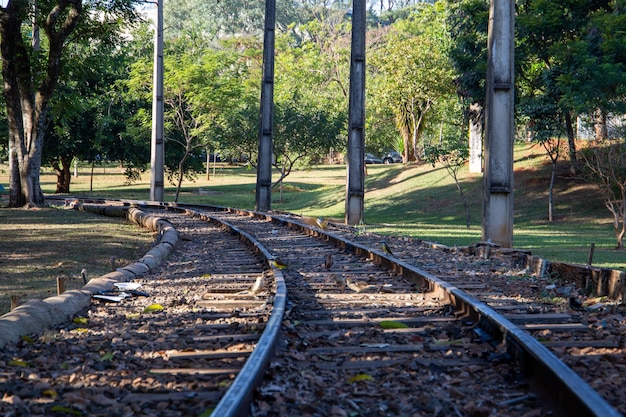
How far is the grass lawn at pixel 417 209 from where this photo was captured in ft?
55.8

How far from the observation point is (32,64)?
2748 centimetres

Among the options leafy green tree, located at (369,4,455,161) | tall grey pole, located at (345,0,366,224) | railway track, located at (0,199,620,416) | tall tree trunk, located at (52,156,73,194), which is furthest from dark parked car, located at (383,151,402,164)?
railway track, located at (0,199,620,416)

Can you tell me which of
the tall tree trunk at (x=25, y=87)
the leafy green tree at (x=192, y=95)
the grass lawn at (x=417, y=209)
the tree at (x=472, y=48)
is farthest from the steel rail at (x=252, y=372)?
the leafy green tree at (x=192, y=95)

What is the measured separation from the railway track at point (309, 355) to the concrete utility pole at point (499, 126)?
4.54 metres

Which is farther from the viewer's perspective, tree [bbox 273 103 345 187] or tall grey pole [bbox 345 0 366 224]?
tree [bbox 273 103 345 187]

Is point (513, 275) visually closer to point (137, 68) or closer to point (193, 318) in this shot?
point (193, 318)

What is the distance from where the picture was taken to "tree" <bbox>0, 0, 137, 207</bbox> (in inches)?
1037

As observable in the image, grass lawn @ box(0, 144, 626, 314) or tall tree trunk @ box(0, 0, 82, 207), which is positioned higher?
tall tree trunk @ box(0, 0, 82, 207)

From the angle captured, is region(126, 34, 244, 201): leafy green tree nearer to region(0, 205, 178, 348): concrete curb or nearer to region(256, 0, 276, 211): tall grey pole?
region(256, 0, 276, 211): tall grey pole

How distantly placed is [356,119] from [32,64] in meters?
12.0

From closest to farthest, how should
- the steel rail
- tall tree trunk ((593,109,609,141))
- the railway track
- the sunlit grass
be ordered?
1. the steel rail
2. the railway track
3. the sunlit grass
4. tall tree trunk ((593,109,609,141))

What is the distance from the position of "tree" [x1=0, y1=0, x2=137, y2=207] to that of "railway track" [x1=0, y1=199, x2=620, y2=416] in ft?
61.7

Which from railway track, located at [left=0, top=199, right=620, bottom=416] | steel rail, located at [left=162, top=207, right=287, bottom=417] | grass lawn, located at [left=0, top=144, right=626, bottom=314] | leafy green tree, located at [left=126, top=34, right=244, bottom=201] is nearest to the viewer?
steel rail, located at [left=162, top=207, right=287, bottom=417]

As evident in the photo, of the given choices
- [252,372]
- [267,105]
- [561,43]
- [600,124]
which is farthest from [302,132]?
[252,372]
